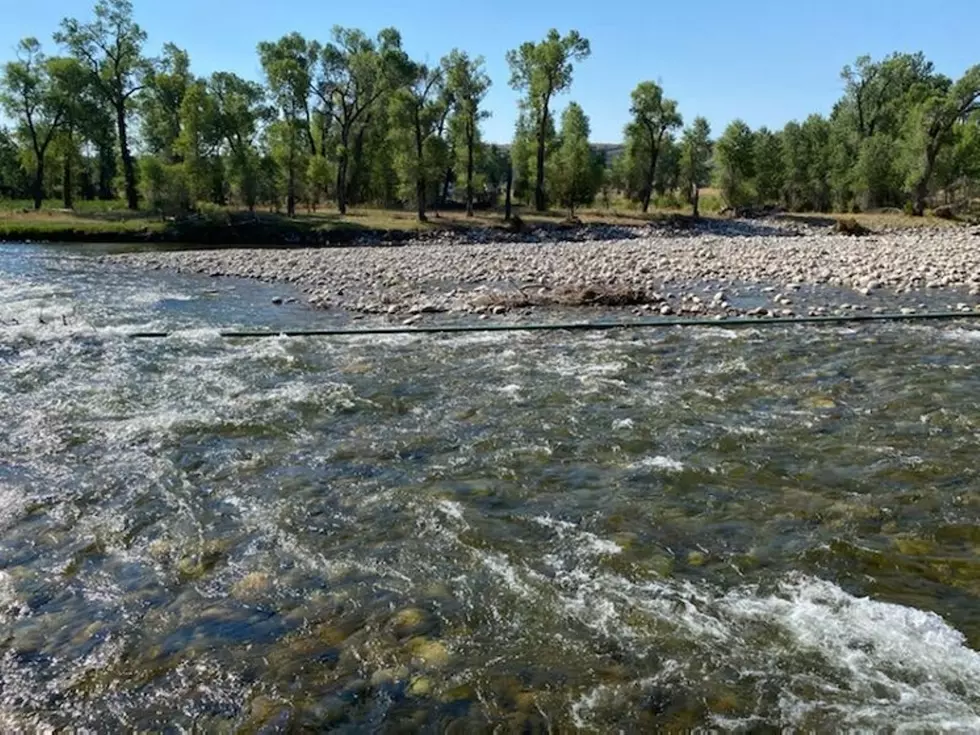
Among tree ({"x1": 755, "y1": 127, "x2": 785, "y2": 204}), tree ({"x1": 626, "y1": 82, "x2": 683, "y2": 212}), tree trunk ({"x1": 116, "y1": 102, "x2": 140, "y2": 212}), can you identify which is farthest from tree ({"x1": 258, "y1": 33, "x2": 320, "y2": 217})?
tree ({"x1": 755, "y1": 127, "x2": 785, "y2": 204})

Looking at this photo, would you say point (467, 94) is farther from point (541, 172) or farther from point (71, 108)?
point (71, 108)

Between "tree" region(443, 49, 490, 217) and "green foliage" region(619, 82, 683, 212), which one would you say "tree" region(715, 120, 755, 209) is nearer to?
"green foliage" region(619, 82, 683, 212)

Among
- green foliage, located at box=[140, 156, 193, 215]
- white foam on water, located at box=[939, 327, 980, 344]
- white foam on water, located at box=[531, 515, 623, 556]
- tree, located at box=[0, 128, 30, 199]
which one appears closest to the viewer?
white foam on water, located at box=[531, 515, 623, 556]

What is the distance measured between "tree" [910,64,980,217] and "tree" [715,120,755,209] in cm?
1296

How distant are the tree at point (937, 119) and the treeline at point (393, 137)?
115 millimetres

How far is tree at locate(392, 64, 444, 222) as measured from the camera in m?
48.5

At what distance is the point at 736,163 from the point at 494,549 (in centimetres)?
6302

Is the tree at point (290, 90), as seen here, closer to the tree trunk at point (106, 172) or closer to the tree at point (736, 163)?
the tree trunk at point (106, 172)

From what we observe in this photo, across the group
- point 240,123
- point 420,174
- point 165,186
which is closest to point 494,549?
point 420,174

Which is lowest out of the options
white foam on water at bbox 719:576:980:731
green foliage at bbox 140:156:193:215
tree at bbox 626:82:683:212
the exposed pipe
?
white foam on water at bbox 719:576:980:731

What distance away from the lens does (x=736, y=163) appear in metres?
62.1

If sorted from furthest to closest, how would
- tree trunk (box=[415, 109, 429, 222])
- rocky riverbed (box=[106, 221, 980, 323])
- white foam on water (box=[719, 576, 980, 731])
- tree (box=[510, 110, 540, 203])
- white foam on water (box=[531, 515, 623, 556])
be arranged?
tree (box=[510, 110, 540, 203]) < tree trunk (box=[415, 109, 429, 222]) < rocky riverbed (box=[106, 221, 980, 323]) < white foam on water (box=[531, 515, 623, 556]) < white foam on water (box=[719, 576, 980, 731])

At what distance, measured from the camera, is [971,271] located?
784 inches

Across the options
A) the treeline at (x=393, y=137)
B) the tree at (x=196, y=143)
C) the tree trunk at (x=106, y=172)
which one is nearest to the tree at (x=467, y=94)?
the treeline at (x=393, y=137)
